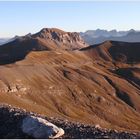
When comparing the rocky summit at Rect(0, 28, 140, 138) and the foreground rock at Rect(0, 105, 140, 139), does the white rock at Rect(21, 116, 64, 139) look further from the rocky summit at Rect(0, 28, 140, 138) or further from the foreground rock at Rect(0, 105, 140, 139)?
the rocky summit at Rect(0, 28, 140, 138)

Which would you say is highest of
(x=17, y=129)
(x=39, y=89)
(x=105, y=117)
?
(x=17, y=129)

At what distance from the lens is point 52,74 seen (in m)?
75.4

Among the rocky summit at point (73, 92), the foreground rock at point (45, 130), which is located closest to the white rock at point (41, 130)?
the foreground rock at point (45, 130)

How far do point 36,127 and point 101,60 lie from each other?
4120 inches

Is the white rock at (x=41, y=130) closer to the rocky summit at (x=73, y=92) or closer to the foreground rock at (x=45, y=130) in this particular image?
the foreground rock at (x=45, y=130)

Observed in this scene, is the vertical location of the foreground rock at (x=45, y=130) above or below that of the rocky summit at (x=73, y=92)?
above

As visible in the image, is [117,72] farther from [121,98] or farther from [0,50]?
[0,50]

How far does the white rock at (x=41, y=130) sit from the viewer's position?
16.2m

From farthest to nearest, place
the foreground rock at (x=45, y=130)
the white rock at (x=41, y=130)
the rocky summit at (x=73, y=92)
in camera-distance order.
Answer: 1. the rocky summit at (x=73, y=92)
2. the foreground rock at (x=45, y=130)
3. the white rock at (x=41, y=130)

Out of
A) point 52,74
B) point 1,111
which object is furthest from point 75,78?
point 1,111

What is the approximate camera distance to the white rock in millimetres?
16156

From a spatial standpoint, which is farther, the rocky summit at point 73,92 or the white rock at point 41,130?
the rocky summit at point 73,92

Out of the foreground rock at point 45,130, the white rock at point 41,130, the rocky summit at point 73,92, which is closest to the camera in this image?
the white rock at point 41,130

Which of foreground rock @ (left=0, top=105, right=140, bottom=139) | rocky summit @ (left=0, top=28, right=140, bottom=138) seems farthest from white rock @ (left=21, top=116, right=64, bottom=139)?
rocky summit @ (left=0, top=28, right=140, bottom=138)
